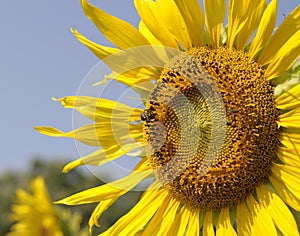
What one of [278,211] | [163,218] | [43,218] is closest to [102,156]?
[163,218]

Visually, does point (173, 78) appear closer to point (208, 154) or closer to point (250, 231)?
point (208, 154)

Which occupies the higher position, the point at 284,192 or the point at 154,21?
the point at 154,21

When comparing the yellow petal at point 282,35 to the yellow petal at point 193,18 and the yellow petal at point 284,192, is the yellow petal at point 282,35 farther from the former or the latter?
the yellow petal at point 284,192

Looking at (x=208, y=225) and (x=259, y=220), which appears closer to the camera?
(x=259, y=220)

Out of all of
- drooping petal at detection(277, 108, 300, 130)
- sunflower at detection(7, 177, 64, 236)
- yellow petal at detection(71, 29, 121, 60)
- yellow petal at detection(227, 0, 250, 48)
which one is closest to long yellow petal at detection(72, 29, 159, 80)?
yellow petal at detection(71, 29, 121, 60)

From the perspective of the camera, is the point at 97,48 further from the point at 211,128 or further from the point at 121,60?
the point at 211,128

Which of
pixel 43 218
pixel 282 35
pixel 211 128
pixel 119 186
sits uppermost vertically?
pixel 282 35

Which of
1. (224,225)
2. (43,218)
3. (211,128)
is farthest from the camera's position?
(43,218)

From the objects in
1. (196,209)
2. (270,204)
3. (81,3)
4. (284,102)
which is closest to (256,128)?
(284,102)

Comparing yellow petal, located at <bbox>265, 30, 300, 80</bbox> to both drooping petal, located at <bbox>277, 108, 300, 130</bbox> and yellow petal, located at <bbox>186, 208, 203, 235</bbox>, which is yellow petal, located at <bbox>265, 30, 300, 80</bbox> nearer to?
drooping petal, located at <bbox>277, 108, 300, 130</bbox>
